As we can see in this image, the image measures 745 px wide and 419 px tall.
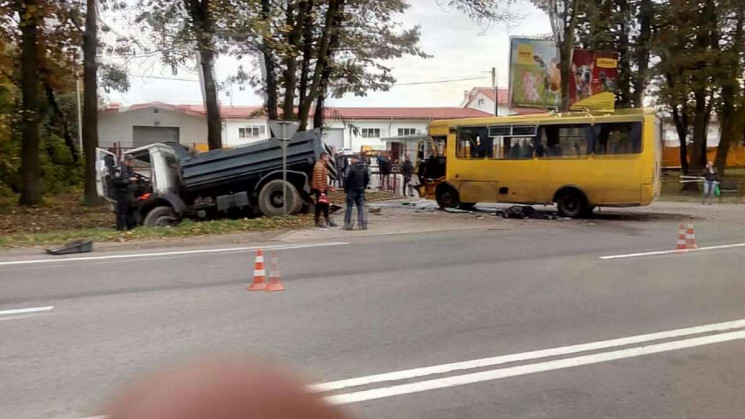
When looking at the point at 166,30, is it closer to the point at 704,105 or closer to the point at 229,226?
the point at 229,226

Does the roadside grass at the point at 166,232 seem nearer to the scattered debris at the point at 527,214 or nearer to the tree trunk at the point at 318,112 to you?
the scattered debris at the point at 527,214

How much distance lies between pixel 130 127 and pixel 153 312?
57.5 meters

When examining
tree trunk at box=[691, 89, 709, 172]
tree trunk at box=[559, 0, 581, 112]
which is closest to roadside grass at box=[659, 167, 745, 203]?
tree trunk at box=[691, 89, 709, 172]

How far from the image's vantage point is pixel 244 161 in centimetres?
1728

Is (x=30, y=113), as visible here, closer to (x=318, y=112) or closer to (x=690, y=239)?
(x=318, y=112)

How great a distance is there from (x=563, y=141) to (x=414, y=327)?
13.6m

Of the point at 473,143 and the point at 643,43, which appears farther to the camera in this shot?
the point at 643,43

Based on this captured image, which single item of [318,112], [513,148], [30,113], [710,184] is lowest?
[710,184]

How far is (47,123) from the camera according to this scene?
36.4 metres

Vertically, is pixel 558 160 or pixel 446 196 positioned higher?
pixel 558 160

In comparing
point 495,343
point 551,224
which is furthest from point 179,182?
point 495,343

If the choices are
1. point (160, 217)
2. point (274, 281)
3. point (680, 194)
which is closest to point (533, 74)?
point (680, 194)

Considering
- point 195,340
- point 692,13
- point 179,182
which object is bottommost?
point 195,340

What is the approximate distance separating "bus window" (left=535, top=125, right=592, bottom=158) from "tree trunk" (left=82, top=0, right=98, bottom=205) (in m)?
14.0
